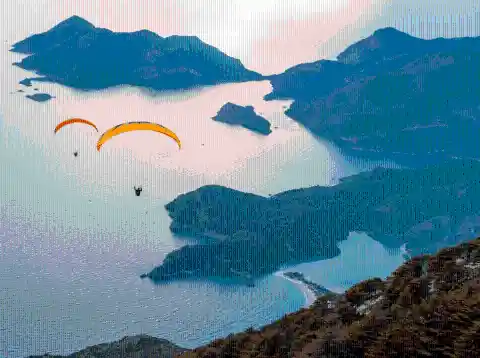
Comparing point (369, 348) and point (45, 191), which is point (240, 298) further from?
point (369, 348)

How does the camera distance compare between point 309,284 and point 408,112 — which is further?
point 408,112

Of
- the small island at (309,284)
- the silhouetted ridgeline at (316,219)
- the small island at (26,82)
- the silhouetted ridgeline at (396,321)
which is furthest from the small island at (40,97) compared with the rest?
the silhouetted ridgeline at (396,321)

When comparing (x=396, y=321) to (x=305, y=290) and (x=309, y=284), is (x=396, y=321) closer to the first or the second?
(x=305, y=290)

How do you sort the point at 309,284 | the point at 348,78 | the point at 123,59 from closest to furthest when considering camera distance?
the point at 309,284
the point at 123,59
the point at 348,78

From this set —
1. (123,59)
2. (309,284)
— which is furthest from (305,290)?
(123,59)

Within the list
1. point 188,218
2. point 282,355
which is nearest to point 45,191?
point 188,218

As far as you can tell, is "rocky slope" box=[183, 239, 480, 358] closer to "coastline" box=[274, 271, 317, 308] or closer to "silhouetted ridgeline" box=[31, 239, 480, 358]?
"silhouetted ridgeline" box=[31, 239, 480, 358]
